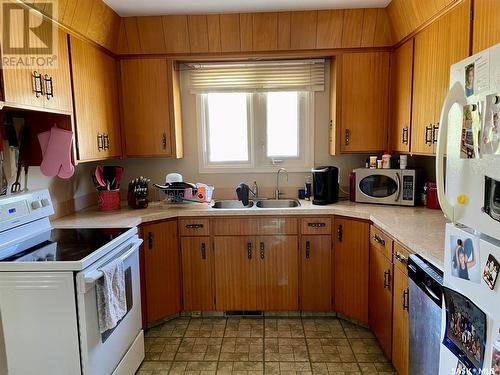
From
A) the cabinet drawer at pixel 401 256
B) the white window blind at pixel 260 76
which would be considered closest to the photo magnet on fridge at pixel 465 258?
the cabinet drawer at pixel 401 256

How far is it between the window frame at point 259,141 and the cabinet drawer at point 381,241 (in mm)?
998

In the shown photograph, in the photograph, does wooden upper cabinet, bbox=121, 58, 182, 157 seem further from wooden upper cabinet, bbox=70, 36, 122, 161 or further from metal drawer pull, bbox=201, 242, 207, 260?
metal drawer pull, bbox=201, 242, 207, 260

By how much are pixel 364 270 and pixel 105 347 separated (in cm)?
181

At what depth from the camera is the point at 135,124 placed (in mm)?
3020

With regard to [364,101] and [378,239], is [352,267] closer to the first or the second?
[378,239]

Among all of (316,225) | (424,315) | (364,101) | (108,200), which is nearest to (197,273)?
(108,200)

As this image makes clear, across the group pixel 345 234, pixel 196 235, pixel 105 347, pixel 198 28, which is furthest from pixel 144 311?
pixel 198 28

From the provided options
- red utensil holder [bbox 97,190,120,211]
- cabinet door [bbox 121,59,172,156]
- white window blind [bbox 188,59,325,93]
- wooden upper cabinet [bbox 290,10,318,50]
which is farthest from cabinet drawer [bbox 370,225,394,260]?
red utensil holder [bbox 97,190,120,211]

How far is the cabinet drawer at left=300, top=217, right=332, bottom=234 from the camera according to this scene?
109 inches

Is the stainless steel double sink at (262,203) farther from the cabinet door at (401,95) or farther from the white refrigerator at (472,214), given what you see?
the white refrigerator at (472,214)

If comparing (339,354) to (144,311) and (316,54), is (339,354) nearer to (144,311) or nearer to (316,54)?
(144,311)

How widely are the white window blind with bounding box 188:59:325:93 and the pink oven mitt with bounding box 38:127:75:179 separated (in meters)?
1.35

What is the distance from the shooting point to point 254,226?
9.21 feet

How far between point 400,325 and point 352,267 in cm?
73
